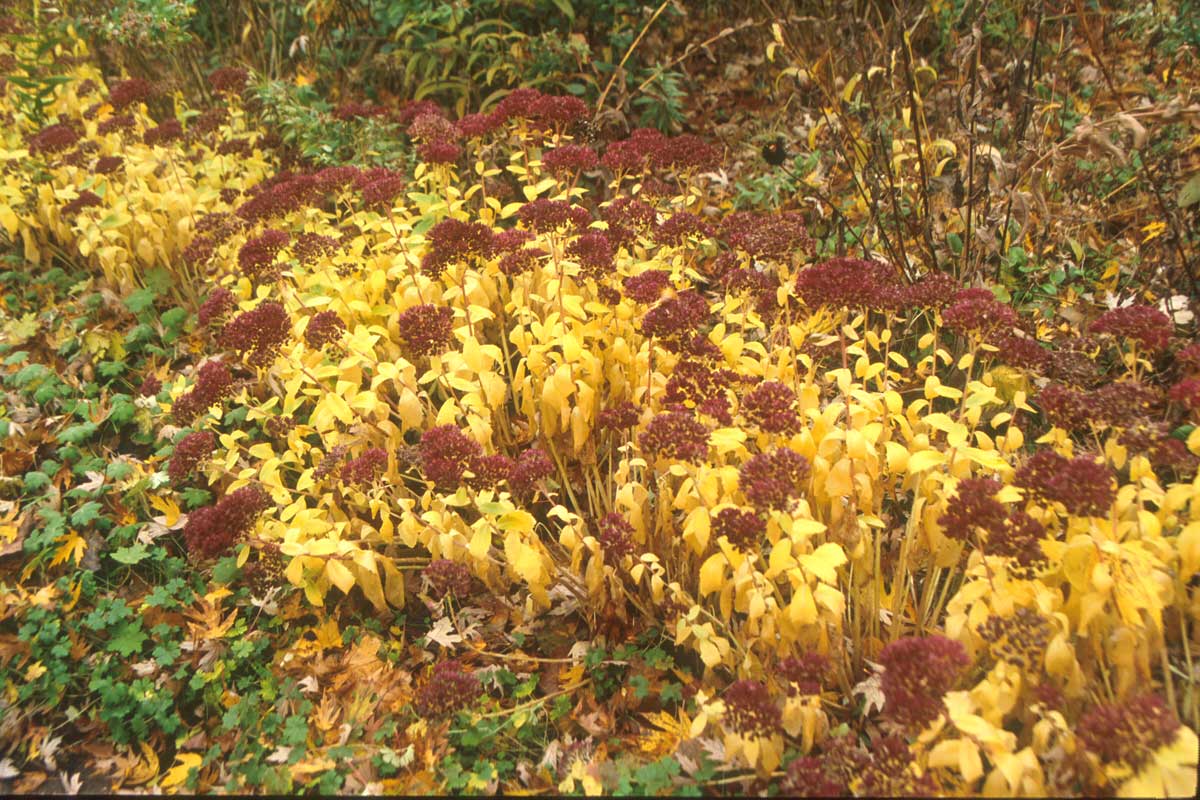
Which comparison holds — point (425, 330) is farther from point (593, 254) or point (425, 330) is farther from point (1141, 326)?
point (1141, 326)

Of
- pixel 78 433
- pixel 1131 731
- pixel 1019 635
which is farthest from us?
pixel 78 433

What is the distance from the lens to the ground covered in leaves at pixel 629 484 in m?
1.75

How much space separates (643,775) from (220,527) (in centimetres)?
135

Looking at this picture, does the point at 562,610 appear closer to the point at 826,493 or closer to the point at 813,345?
the point at 826,493

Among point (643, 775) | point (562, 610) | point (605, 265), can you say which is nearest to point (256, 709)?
point (562, 610)

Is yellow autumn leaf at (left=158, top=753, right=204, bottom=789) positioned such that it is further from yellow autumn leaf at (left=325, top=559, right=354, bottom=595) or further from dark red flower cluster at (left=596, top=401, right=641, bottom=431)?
dark red flower cluster at (left=596, top=401, right=641, bottom=431)

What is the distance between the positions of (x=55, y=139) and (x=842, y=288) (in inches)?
159

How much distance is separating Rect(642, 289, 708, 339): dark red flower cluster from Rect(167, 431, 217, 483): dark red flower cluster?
1.47 meters

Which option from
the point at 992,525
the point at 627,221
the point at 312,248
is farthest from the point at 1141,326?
the point at 312,248

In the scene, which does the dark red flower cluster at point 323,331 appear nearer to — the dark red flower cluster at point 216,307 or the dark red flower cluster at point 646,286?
the dark red flower cluster at point 216,307

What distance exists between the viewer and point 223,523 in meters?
2.24

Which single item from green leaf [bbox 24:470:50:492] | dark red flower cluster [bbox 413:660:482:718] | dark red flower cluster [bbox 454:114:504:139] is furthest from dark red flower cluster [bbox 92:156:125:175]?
dark red flower cluster [bbox 413:660:482:718]

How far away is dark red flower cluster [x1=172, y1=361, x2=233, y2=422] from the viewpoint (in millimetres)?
2486

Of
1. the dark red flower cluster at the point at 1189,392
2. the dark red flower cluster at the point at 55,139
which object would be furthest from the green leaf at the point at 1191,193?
the dark red flower cluster at the point at 55,139
